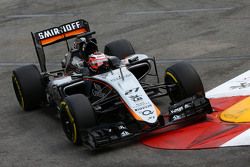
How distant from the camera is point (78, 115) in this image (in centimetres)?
1079

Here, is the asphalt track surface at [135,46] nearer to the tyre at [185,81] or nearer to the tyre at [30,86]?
the tyre at [30,86]

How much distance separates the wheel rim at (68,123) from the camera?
10977 mm

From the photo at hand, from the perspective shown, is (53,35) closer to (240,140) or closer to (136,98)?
(136,98)

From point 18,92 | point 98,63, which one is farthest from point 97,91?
point 18,92

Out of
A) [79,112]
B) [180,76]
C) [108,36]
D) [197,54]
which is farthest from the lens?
[108,36]

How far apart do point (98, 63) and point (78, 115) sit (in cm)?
162

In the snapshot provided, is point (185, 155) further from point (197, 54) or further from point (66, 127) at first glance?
point (197, 54)

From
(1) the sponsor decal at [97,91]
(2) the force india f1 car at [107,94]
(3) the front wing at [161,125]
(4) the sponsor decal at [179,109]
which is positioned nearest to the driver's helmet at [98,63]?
(2) the force india f1 car at [107,94]

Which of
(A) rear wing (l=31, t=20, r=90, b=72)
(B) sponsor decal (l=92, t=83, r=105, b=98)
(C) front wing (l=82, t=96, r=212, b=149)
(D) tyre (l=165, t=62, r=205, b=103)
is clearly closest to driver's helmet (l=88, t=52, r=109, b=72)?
(B) sponsor decal (l=92, t=83, r=105, b=98)

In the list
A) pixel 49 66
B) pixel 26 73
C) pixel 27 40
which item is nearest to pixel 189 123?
pixel 26 73

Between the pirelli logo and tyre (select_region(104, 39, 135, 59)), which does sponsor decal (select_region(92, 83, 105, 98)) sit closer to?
→ tyre (select_region(104, 39, 135, 59))

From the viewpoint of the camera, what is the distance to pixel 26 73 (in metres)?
13.2

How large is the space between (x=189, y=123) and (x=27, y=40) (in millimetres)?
9812

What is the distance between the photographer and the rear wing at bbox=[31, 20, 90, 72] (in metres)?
13.9
